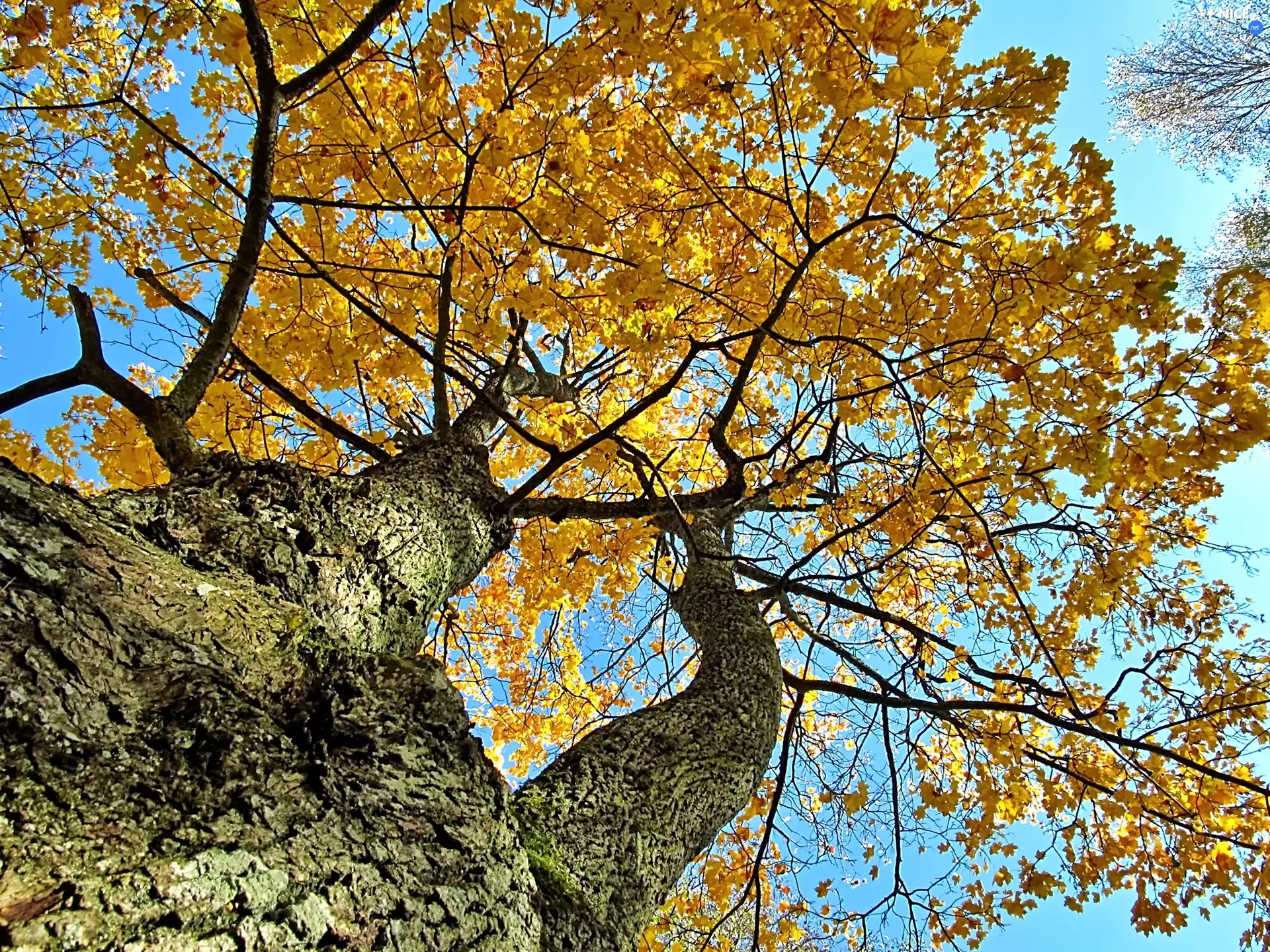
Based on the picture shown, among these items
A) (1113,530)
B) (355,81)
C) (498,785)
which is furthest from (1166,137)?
(498,785)

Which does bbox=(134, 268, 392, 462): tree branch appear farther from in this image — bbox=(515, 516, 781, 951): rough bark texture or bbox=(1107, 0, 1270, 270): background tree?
bbox=(1107, 0, 1270, 270): background tree

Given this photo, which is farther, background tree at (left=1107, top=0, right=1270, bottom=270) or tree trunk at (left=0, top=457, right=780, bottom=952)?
background tree at (left=1107, top=0, right=1270, bottom=270)

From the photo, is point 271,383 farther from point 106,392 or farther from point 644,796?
point 644,796

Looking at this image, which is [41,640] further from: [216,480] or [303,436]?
[303,436]

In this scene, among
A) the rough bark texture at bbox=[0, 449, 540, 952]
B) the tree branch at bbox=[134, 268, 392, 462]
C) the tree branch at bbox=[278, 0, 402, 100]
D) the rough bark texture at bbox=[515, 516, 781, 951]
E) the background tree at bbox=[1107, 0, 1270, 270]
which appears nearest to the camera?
the rough bark texture at bbox=[0, 449, 540, 952]

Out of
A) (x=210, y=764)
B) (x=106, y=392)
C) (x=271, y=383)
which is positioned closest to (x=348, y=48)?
(x=106, y=392)

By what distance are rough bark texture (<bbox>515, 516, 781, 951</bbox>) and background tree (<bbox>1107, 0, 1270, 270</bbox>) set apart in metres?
12.1

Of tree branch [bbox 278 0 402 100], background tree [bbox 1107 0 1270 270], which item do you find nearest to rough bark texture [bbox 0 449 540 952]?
tree branch [bbox 278 0 402 100]

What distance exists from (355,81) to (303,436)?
193cm

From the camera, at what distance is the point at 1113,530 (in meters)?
3.54

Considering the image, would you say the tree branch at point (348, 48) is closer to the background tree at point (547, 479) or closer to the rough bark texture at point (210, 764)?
the background tree at point (547, 479)

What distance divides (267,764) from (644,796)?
1080 millimetres

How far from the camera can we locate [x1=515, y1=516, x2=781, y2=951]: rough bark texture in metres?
1.51

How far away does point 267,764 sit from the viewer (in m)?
1.09
